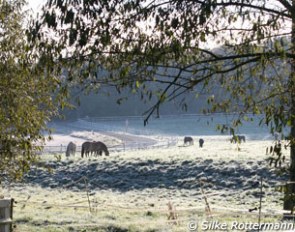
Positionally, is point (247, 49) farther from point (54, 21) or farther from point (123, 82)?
point (54, 21)

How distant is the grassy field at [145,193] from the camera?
16.2 metres

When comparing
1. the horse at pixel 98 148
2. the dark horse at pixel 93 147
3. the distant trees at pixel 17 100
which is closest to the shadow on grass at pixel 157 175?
the horse at pixel 98 148

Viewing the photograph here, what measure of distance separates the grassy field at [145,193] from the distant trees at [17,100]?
110cm

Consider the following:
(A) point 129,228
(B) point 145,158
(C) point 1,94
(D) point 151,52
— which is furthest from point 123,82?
(B) point 145,158

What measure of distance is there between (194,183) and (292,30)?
19693 millimetres

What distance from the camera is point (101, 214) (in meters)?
18.4

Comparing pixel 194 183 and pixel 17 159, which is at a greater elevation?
pixel 17 159

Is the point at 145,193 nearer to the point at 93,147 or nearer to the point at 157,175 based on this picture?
the point at 157,175

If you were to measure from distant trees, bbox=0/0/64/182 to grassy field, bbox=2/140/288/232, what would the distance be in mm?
1103

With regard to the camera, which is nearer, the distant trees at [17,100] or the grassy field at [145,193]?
the distant trees at [17,100]

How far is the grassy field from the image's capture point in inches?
637

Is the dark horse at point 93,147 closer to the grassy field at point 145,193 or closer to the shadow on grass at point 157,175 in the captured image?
the grassy field at point 145,193

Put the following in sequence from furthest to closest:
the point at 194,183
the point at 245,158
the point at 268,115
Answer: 1. the point at 245,158
2. the point at 194,183
3. the point at 268,115

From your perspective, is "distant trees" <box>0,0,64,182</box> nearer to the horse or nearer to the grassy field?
the grassy field
